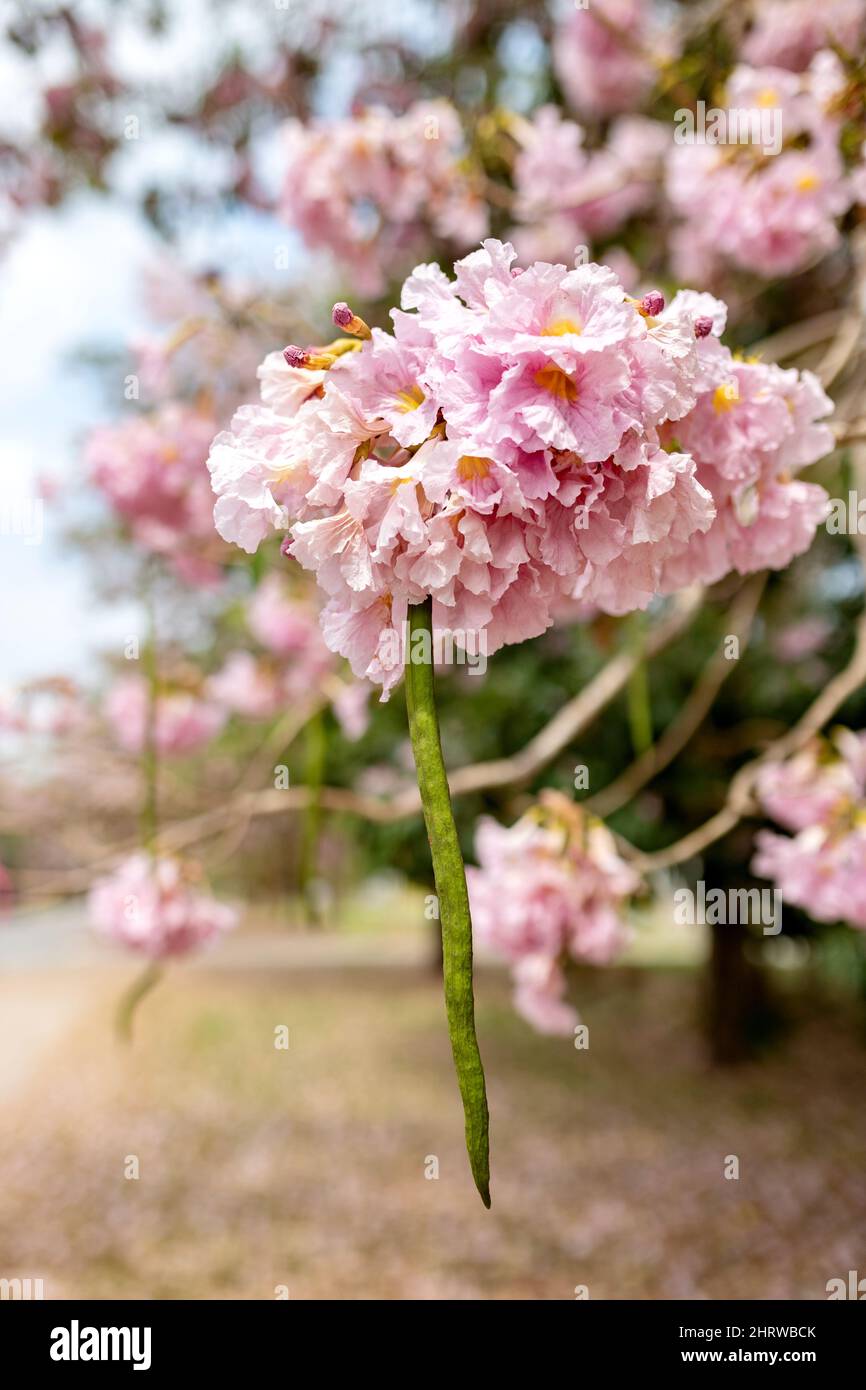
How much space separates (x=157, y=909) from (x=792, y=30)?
2.18 metres

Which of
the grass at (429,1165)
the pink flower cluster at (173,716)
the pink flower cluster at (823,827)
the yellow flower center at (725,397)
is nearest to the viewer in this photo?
the yellow flower center at (725,397)

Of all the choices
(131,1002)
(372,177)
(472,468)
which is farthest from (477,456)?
(372,177)

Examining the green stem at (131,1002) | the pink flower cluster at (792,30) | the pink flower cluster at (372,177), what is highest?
the pink flower cluster at (792,30)

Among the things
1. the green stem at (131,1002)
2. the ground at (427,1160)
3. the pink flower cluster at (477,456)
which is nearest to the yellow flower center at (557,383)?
the pink flower cluster at (477,456)

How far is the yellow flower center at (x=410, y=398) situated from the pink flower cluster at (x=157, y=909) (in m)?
1.40

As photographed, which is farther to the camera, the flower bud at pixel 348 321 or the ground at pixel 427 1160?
the ground at pixel 427 1160

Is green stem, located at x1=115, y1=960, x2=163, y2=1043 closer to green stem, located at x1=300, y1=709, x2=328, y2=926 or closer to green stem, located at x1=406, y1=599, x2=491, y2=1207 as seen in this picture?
green stem, located at x1=300, y1=709, x2=328, y2=926

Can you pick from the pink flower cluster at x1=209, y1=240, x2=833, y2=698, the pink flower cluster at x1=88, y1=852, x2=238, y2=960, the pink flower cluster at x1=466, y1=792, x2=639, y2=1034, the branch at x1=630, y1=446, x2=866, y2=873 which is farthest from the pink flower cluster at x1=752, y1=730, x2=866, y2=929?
the pink flower cluster at x1=209, y1=240, x2=833, y2=698

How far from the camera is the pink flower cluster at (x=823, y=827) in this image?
1551 millimetres

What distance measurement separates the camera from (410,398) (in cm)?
61

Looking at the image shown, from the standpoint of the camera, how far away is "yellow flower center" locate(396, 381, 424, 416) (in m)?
0.60

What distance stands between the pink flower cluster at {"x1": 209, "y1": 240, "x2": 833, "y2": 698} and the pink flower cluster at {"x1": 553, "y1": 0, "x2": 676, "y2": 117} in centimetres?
272

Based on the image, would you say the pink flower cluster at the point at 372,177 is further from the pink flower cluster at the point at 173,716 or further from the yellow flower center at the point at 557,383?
the yellow flower center at the point at 557,383
